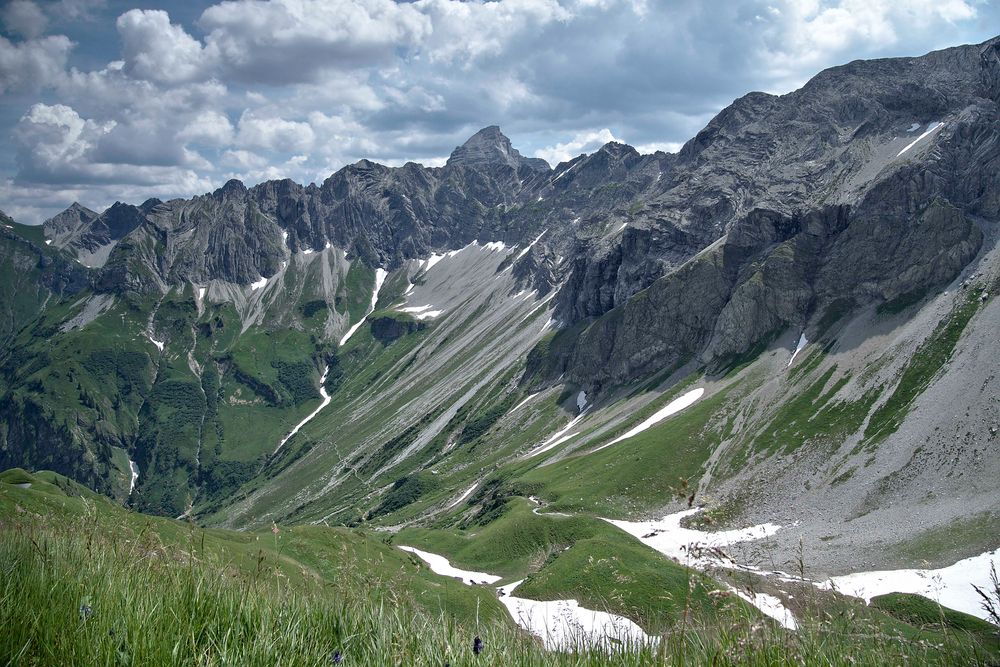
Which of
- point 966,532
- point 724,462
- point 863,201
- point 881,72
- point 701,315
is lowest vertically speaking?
point 966,532

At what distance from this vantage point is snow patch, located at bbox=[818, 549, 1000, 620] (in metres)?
48.2

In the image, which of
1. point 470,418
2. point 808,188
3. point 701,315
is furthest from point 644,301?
point 470,418

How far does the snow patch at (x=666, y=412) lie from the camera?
115562 mm

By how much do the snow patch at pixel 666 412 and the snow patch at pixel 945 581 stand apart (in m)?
58.2

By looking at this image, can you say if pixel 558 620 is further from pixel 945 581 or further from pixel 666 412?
pixel 666 412

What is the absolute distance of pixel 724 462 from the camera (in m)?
91.0

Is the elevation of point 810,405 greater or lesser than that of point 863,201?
lesser

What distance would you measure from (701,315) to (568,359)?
1803 inches

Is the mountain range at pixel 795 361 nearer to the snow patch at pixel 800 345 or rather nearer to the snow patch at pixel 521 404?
the snow patch at pixel 800 345

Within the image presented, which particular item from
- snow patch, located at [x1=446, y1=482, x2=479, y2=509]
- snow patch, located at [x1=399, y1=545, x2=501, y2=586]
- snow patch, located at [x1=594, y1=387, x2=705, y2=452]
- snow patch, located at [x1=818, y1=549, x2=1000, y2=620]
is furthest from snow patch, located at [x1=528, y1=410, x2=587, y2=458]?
snow patch, located at [x1=818, y1=549, x2=1000, y2=620]

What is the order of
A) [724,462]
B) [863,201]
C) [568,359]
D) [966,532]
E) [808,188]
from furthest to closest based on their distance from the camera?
[568,359] < [808,188] < [863,201] < [724,462] < [966,532]

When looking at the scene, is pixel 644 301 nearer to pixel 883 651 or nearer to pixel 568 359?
pixel 568 359

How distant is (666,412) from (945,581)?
68.0m

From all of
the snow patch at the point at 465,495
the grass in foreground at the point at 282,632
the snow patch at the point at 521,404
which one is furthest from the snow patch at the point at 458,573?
the snow patch at the point at 521,404
